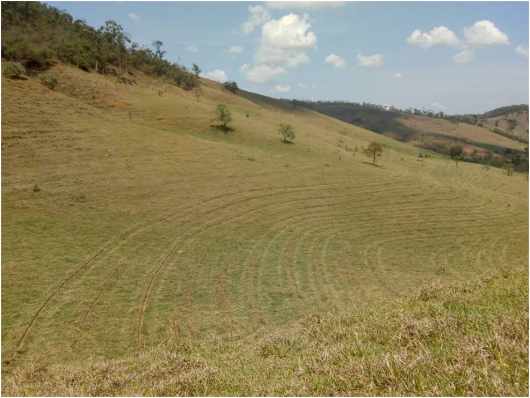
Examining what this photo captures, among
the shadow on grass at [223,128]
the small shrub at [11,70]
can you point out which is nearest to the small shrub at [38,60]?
the small shrub at [11,70]

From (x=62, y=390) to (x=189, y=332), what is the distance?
25.6ft

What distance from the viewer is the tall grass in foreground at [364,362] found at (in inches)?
217

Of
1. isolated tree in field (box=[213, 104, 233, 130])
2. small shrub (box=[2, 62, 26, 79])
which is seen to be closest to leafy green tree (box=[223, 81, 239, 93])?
isolated tree in field (box=[213, 104, 233, 130])

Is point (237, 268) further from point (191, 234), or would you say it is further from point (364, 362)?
point (364, 362)

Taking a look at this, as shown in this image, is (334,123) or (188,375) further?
(334,123)

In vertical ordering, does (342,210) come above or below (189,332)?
above

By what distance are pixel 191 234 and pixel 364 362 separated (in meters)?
19.2

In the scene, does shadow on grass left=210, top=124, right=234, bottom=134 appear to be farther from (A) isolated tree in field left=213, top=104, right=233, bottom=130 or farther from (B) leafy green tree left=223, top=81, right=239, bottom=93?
(B) leafy green tree left=223, top=81, right=239, bottom=93

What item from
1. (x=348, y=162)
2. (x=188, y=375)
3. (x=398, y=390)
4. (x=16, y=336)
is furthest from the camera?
(x=348, y=162)

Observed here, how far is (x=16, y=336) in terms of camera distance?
13.6m

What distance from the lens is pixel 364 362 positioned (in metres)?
6.38

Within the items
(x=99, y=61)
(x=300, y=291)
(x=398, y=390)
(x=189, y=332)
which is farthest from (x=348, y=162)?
(x=99, y=61)

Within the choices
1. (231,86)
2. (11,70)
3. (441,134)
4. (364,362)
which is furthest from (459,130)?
(364,362)

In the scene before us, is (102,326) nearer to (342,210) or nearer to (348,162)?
(342,210)
